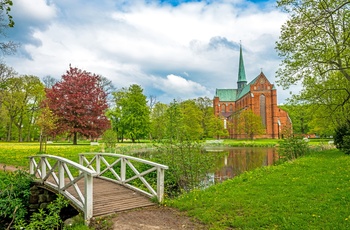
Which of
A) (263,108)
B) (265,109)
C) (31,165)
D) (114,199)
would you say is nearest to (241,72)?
(263,108)

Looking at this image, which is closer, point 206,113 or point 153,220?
point 153,220

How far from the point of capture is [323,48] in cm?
1700

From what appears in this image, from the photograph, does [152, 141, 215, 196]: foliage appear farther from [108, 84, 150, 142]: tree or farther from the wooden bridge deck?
[108, 84, 150, 142]: tree

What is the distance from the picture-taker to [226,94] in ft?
283

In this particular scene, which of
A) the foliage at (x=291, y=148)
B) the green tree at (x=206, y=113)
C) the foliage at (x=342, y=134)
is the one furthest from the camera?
the green tree at (x=206, y=113)

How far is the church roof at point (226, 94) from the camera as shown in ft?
279

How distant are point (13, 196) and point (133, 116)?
3566 centimetres

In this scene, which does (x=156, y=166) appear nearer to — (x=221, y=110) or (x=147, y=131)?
(x=147, y=131)

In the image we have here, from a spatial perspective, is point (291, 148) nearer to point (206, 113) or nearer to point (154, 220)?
point (154, 220)

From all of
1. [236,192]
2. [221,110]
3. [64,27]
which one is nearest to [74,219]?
[236,192]

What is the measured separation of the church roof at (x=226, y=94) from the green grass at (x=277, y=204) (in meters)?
76.9

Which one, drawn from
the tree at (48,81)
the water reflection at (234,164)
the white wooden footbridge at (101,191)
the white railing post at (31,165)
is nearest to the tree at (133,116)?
the tree at (48,81)

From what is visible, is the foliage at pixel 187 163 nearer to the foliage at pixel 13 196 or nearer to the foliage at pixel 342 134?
the foliage at pixel 13 196

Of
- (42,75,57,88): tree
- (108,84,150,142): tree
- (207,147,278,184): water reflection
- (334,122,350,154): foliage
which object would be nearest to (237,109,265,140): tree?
(108,84,150,142): tree
